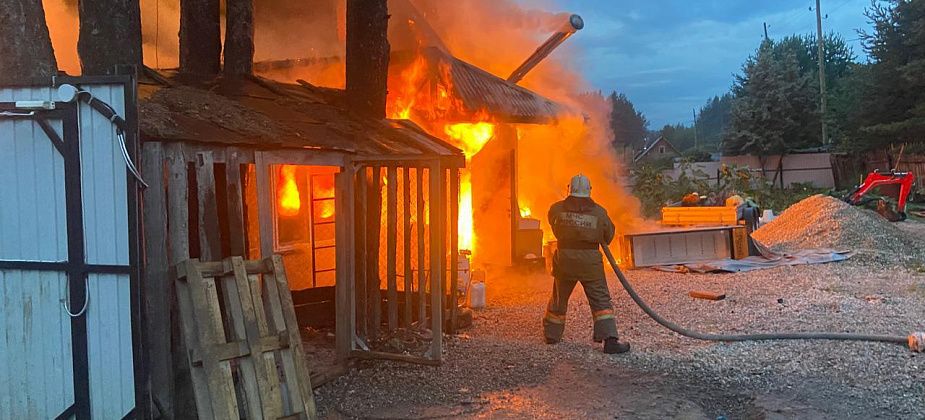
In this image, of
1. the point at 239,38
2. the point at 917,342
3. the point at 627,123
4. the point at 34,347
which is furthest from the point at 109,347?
the point at 627,123

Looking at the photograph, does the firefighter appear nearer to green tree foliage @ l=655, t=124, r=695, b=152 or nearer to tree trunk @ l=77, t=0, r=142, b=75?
tree trunk @ l=77, t=0, r=142, b=75

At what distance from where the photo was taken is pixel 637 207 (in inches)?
806

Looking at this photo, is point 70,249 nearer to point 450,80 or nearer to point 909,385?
point 909,385

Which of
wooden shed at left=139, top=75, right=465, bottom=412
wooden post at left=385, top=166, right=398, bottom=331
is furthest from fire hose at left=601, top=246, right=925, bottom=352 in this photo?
wooden post at left=385, top=166, right=398, bottom=331

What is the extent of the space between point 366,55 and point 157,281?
4.14m

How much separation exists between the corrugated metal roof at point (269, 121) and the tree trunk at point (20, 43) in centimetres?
73

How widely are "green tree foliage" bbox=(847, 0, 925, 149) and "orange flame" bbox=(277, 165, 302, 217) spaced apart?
25246mm

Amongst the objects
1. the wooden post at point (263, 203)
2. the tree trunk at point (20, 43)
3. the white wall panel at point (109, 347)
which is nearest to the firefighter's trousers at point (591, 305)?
the wooden post at point (263, 203)

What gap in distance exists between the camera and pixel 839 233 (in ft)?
45.0

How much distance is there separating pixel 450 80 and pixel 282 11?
4772mm

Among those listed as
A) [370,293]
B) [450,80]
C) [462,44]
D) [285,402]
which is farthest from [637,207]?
[285,402]

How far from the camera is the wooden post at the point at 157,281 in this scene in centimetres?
456

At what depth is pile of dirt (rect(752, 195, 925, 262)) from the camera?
12984 mm

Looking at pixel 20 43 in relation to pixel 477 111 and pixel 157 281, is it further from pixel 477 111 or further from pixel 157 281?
pixel 477 111
